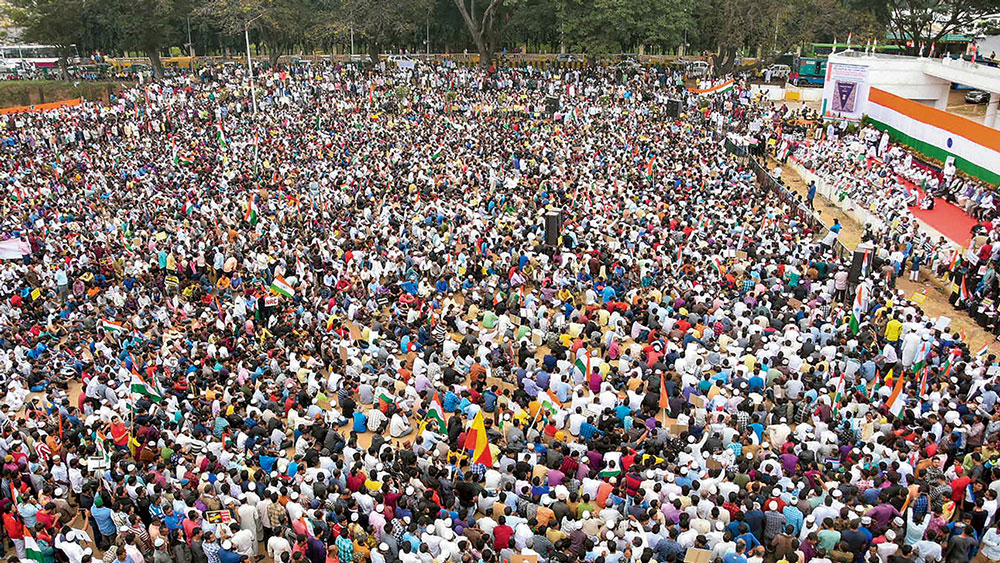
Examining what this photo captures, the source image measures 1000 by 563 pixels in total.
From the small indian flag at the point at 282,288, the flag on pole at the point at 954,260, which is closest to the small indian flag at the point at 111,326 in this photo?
the small indian flag at the point at 282,288

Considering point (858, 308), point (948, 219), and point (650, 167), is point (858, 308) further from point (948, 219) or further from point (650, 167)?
point (948, 219)

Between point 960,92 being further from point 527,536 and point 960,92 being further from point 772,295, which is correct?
point 527,536

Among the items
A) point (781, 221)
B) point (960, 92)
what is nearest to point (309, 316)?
point (781, 221)

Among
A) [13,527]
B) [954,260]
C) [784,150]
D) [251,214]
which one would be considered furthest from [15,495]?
[784,150]

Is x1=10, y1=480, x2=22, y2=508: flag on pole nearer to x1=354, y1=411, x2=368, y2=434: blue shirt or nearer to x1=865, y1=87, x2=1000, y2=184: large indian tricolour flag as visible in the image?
x1=354, y1=411, x2=368, y2=434: blue shirt

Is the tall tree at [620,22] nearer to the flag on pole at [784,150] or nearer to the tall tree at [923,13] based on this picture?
the tall tree at [923,13]
